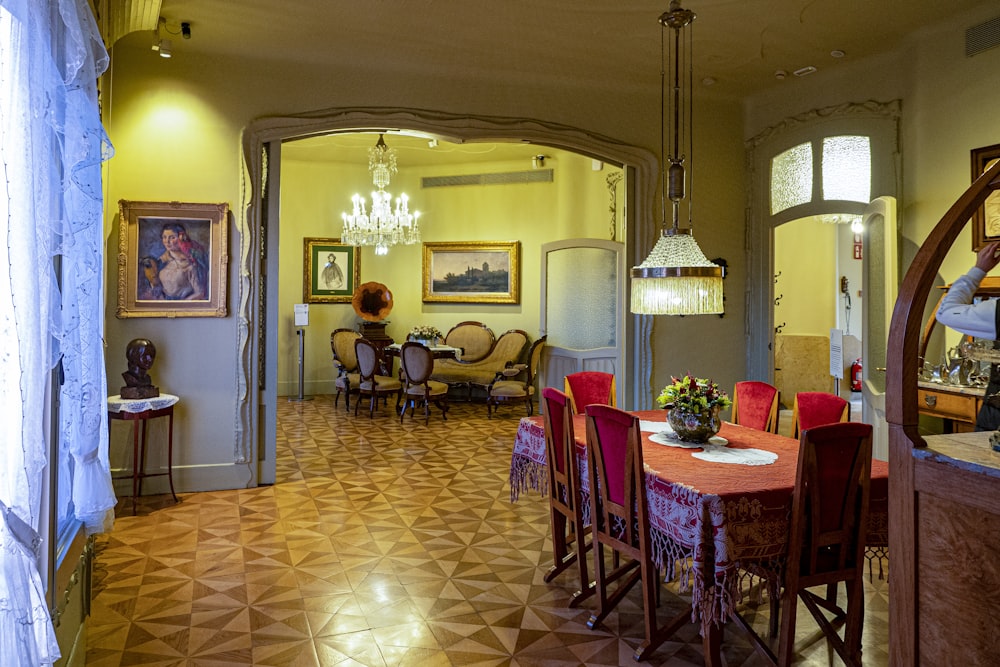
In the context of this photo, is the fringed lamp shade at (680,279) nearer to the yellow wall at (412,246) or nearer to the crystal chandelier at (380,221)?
the crystal chandelier at (380,221)

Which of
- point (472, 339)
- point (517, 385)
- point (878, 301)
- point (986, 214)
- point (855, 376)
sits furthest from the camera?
point (472, 339)

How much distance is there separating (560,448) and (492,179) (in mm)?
7348

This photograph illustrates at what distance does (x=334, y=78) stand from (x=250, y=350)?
2.31 metres

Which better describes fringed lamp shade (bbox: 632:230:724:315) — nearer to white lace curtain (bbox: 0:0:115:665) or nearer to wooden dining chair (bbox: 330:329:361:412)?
white lace curtain (bbox: 0:0:115:665)

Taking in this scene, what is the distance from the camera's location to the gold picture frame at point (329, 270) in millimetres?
10516

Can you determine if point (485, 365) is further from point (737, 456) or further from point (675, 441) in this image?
point (737, 456)

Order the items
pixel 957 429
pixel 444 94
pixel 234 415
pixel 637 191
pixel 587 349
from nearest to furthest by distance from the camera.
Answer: pixel 957 429 < pixel 234 415 < pixel 444 94 < pixel 637 191 < pixel 587 349

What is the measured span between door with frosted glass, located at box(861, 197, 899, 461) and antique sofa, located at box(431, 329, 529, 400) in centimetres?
504

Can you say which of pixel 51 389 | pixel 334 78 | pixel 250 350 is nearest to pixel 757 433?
pixel 51 389

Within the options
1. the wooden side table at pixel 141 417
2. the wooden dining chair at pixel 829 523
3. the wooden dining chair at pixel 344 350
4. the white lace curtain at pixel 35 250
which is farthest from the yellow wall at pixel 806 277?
the white lace curtain at pixel 35 250

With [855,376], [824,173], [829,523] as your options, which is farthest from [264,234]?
[855,376]

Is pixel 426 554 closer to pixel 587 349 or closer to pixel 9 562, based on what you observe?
pixel 9 562

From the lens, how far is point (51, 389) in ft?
7.10

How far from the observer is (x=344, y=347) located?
995cm
